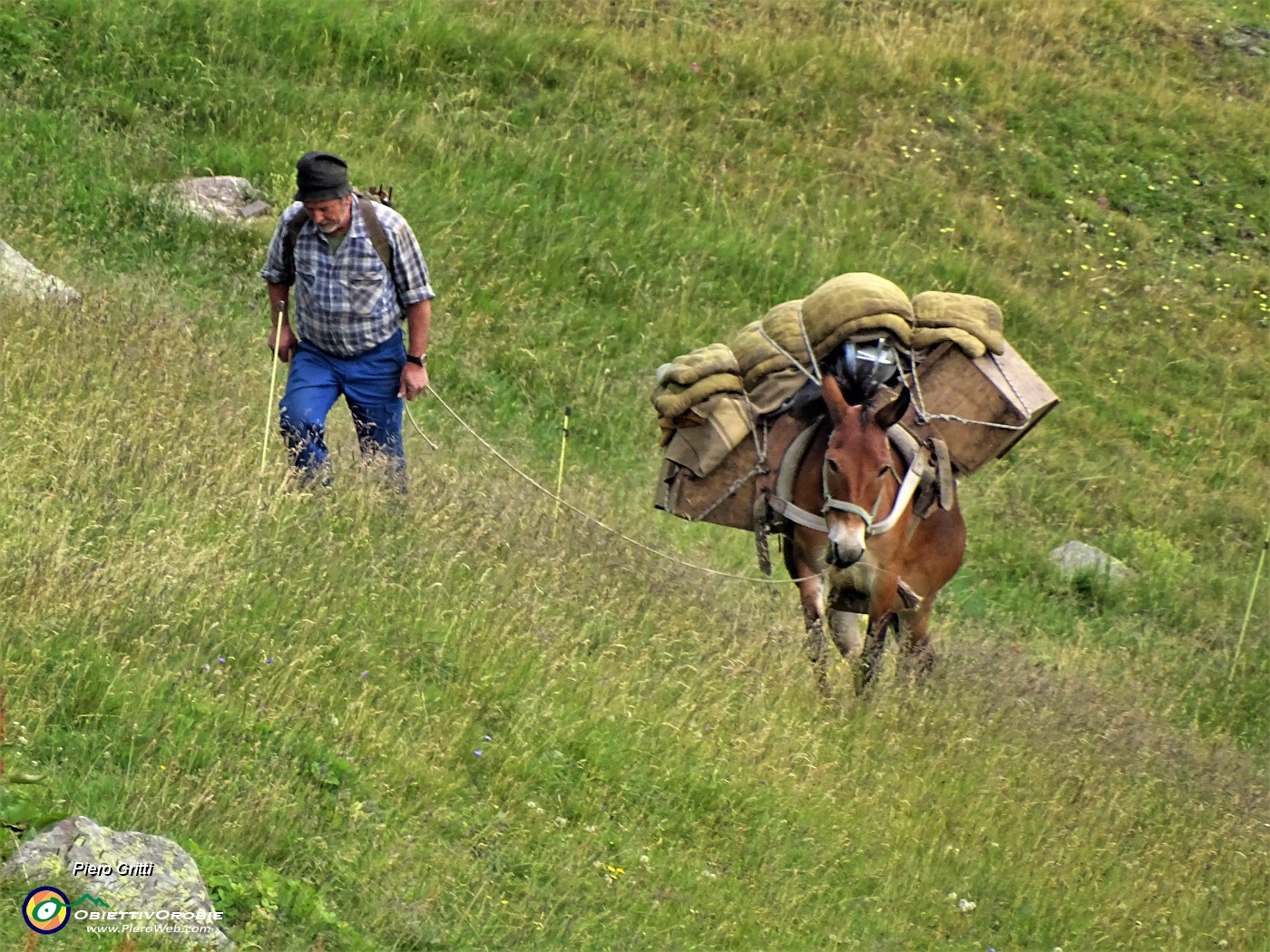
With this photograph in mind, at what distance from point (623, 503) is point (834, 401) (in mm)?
3146

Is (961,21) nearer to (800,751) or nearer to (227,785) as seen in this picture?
(800,751)

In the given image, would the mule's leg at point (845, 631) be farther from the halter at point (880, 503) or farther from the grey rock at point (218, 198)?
the grey rock at point (218, 198)

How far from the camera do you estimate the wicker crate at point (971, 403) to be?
8.36m

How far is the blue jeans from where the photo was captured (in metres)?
7.74

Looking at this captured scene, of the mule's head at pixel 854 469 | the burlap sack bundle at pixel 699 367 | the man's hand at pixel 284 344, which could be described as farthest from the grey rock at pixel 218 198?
the mule's head at pixel 854 469

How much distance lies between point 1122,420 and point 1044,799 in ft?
Result: 28.6

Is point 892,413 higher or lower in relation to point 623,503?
higher

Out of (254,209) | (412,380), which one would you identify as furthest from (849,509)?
(254,209)

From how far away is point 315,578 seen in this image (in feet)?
20.8

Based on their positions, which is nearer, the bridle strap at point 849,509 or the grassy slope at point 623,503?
the grassy slope at point 623,503

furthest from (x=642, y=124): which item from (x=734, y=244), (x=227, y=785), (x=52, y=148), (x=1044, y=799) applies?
(x=227, y=785)

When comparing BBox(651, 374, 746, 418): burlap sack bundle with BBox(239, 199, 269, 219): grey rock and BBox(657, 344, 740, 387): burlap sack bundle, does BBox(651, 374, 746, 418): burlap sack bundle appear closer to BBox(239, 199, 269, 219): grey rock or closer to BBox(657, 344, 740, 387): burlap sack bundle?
BBox(657, 344, 740, 387): burlap sack bundle

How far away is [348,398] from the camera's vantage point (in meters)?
8.07

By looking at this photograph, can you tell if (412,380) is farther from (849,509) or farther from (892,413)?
(892,413)
